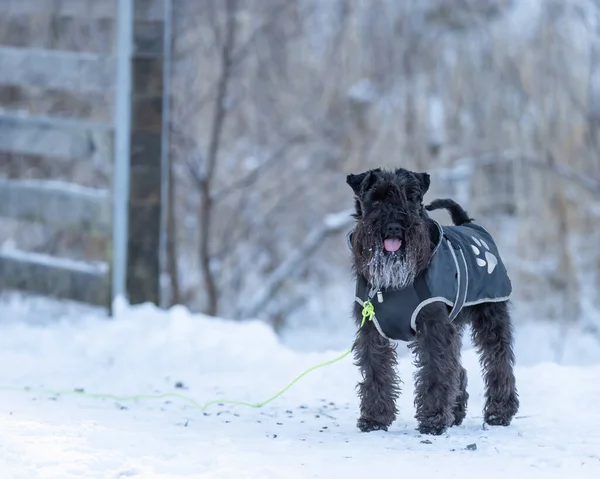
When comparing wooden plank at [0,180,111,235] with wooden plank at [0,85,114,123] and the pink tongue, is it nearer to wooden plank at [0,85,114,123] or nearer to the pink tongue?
the pink tongue

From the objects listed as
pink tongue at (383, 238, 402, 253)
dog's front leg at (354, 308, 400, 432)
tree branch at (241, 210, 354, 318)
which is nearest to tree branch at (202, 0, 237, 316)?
tree branch at (241, 210, 354, 318)

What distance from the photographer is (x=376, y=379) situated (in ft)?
17.5

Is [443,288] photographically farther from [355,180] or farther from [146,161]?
[146,161]

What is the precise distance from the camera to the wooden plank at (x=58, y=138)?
8703mm

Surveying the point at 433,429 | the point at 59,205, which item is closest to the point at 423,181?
the point at 433,429

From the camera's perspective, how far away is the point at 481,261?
5.44 meters

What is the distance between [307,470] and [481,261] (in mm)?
1765

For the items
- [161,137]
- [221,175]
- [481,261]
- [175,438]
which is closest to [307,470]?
[175,438]

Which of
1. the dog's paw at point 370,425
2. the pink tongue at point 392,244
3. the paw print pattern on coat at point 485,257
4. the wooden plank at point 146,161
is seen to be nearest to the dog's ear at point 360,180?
the pink tongue at point 392,244

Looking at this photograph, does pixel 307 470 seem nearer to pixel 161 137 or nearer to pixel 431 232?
pixel 431 232

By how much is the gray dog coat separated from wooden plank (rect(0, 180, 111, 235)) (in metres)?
3.93

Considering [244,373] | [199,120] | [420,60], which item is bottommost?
[244,373]

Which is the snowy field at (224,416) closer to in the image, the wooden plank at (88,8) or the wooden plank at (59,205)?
the wooden plank at (59,205)

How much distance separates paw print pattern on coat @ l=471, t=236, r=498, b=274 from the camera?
5449 millimetres
